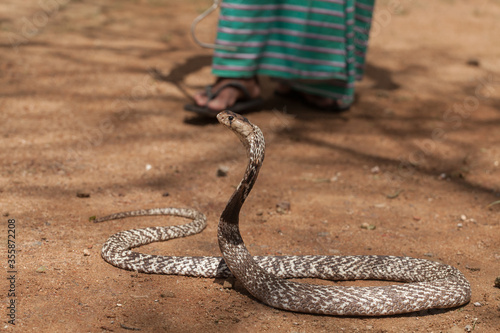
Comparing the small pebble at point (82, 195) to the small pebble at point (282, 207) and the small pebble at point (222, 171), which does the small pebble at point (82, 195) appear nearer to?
the small pebble at point (222, 171)

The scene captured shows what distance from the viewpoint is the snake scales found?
346 centimetres

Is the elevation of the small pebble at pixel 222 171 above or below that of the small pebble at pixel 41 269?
below

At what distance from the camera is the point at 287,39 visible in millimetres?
6758

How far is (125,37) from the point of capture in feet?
29.9

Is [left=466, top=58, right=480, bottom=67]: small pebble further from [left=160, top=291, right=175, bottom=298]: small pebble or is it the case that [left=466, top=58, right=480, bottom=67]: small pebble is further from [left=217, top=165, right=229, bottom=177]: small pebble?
[left=160, top=291, right=175, bottom=298]: small pebble

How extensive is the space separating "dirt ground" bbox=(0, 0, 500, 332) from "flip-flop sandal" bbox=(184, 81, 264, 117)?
0.17 meters

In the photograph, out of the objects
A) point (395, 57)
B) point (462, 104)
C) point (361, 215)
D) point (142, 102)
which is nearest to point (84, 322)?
point (361, 215)

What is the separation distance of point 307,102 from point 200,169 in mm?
2404

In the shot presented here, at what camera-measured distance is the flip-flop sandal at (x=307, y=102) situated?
24.2 feet

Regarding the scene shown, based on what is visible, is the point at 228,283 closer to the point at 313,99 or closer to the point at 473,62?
the point at 313,99

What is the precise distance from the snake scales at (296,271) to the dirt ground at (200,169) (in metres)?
0.09

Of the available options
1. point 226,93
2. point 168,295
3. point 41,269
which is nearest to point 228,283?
point 168,295

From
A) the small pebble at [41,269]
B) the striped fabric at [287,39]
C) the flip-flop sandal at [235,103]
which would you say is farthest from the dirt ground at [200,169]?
the striped fabric at [287,39]

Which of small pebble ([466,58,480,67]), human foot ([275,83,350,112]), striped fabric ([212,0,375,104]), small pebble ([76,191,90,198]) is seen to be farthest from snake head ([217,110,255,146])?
small pebble ([466,58,480,67])
